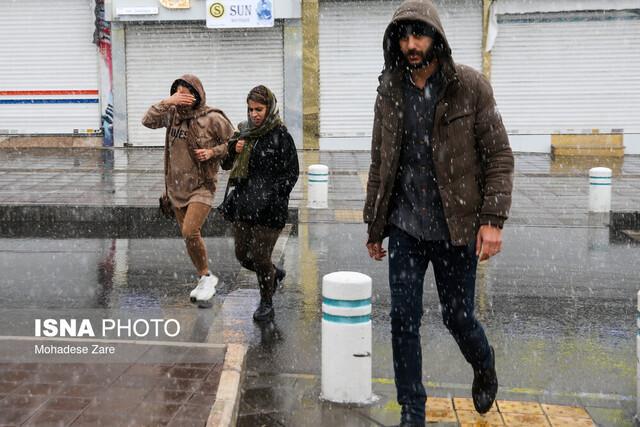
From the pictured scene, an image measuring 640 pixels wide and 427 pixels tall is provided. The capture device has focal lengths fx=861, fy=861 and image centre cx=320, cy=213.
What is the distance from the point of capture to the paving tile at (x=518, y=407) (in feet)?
15.7

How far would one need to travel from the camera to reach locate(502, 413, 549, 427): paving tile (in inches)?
181

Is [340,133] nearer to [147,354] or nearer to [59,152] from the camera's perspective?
[59,152]

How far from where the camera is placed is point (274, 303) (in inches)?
294

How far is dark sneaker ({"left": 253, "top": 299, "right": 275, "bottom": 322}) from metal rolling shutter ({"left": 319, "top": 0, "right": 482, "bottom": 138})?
17360 mm

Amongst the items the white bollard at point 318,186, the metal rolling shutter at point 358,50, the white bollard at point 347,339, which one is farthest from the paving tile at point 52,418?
the metal rolling shutter at point 358,50

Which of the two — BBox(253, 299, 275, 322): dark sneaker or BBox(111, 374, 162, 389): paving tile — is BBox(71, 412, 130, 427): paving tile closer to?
BBox(111, 374, 162, 389): paving tile

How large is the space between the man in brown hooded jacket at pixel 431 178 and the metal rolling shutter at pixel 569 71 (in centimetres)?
1998

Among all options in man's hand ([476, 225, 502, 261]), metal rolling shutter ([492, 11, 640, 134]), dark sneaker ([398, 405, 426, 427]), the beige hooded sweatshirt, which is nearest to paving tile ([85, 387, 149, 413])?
dark sneaker ([398, 405, 426, 427])

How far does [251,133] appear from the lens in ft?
21.6

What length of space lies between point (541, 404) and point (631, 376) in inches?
38.9

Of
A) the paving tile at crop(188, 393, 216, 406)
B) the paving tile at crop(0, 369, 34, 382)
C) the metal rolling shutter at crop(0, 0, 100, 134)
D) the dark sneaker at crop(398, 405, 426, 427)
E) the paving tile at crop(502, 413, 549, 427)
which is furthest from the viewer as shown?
the metal rolling shutter at crop(0, 0, 100, 134)

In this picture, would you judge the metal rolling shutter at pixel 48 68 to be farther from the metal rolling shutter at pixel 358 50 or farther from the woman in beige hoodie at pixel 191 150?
the woman in beige hoodie at pixel 191 150

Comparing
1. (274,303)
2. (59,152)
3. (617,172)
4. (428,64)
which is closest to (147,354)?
(274,303)

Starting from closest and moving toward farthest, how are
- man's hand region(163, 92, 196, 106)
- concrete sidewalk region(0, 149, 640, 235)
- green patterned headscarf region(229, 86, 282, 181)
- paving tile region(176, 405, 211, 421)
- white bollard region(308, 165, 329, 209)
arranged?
paving tile region(176, 405, 211, 421) < green patterned headscarf region(229, 86, 282, 181) < man's hand region(163, 92, 196, 106) < concrete sidewalk region(0, 149, 640, 235) < white bollard region(308, 165, 329, 209)
